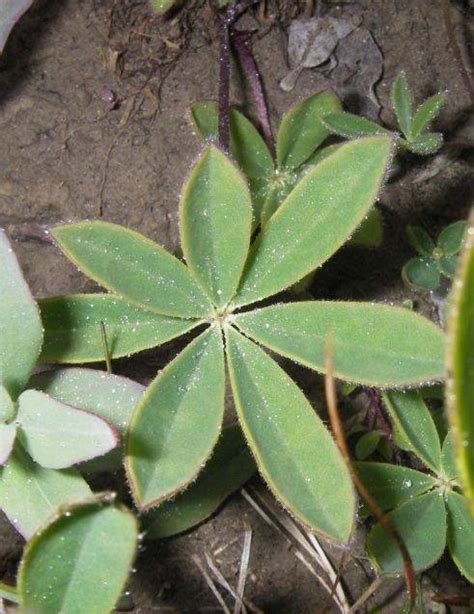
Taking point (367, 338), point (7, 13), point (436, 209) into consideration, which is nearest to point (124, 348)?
point (367, 338)

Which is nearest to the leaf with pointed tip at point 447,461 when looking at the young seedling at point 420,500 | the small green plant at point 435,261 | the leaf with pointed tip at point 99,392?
the young seedling at point 420,500

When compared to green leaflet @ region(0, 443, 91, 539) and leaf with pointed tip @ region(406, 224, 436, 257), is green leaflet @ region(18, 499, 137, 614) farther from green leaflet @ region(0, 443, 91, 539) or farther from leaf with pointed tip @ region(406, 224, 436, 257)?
leaf with pointed tip @ region(406, 224, 436, 257)

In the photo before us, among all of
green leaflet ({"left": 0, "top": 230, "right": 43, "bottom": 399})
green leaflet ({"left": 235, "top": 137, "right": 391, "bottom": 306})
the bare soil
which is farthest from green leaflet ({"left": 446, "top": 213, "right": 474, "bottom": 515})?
the bare soil

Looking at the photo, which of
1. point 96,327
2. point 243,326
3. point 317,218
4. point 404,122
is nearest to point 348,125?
point 404,122

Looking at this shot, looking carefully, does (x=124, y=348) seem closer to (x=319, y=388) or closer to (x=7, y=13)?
(x=319, y=388)

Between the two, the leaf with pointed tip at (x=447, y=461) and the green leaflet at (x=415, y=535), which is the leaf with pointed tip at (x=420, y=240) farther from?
the green leaflet at (x=415, y=535)
